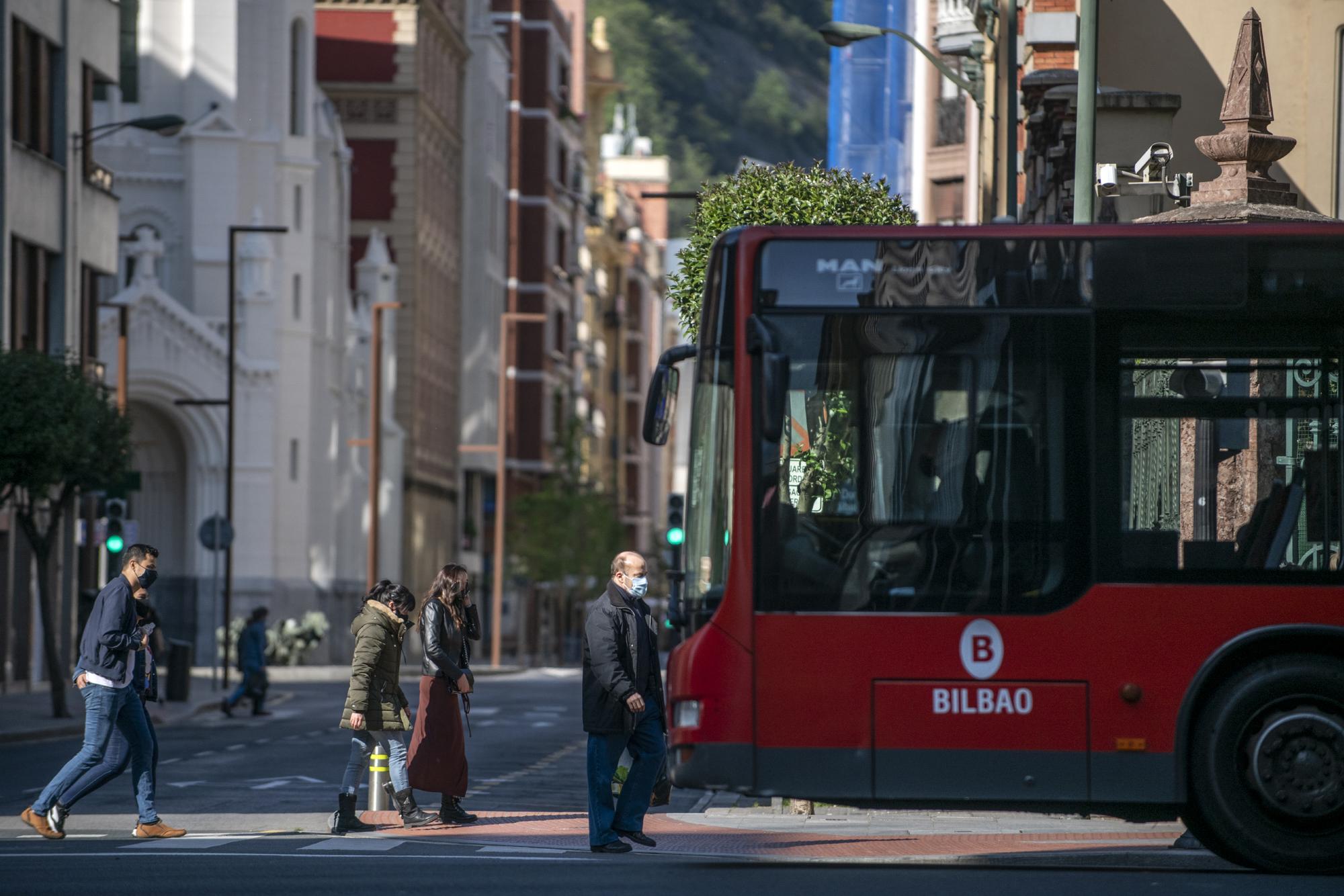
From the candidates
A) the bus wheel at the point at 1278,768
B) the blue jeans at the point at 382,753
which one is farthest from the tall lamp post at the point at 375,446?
the bus wheel at the point at 1278,768

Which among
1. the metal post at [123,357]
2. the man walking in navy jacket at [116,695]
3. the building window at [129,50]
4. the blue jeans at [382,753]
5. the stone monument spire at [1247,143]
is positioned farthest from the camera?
the building window at [129,50]

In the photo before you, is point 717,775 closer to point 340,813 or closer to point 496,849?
point 496,849

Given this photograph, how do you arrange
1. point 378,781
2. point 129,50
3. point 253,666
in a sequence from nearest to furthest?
1. point 378,781
2. point 253,666
3. point 129,50

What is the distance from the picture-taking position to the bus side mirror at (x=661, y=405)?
12969 millimetres

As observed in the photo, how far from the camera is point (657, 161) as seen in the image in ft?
522

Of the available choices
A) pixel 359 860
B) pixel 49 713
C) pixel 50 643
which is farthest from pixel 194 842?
pixel 49 713

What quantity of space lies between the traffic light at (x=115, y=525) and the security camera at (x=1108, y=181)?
19187 mm

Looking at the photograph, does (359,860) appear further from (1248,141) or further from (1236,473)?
(1248,141)

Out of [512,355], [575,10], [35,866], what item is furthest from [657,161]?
[35,866]

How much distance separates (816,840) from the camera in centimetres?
1647

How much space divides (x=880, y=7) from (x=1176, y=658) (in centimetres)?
4067

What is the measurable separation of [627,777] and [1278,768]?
4173 mm

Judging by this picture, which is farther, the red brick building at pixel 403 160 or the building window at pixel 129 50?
the red brick building at pixel 403 160

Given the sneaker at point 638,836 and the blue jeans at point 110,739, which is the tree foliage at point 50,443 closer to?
the blue jeans at point 110,739
